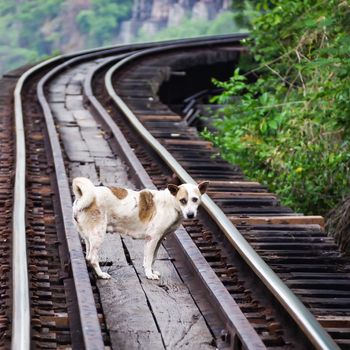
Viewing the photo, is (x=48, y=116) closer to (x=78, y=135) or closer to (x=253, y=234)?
(x=78, y=135)

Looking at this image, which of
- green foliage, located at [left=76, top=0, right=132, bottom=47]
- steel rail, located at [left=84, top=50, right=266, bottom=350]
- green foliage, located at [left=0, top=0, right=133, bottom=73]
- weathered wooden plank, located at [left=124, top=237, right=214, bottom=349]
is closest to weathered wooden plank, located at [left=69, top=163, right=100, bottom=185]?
steel rail, located at [left=84, top=50, right=266, bottom=350]

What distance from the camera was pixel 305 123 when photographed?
11609mm

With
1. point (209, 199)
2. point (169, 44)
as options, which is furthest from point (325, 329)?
point (169, 44)

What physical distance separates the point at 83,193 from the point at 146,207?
0.48 m

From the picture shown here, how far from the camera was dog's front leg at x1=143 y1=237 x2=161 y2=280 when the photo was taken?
6.20m

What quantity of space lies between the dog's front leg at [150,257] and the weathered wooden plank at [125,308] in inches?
3.7

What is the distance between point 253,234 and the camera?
23.7 ft

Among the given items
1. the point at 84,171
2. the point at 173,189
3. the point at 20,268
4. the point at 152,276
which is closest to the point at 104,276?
the point at 152,276

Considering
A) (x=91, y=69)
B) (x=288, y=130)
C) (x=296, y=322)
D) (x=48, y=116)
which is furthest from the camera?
(x=91, y=69)

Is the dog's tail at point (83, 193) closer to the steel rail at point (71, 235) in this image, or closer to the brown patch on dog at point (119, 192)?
the brown patch on dog at point (119, 192)

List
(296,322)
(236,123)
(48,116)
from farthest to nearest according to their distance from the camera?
(236,123), (48,116), (296,322)

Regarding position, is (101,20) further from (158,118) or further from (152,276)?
(152,276)

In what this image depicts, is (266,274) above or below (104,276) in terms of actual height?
above

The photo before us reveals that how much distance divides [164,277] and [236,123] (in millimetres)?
7723
